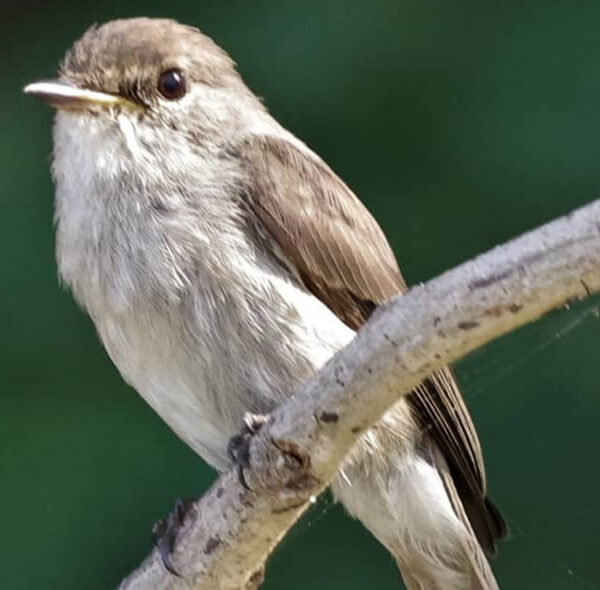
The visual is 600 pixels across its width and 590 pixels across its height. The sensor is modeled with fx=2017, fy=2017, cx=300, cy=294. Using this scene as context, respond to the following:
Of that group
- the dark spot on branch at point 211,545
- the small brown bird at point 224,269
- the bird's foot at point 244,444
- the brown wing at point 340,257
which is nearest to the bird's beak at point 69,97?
the small brown bird at point 224,269

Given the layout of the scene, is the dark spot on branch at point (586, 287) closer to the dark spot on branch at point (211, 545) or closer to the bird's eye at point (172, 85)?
the dark spot on branch at point (211, 545)

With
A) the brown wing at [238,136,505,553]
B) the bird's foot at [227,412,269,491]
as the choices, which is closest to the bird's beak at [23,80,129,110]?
the brown wing at [238,136,505,553]

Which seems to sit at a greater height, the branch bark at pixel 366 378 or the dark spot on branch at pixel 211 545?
the branch bark at pixel 366 378

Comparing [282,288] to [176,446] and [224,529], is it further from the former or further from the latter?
[176,446]

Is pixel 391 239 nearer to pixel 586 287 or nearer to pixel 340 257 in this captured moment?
pixel 340 257

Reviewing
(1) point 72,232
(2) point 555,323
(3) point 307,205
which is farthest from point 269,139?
(2) point 555,323
